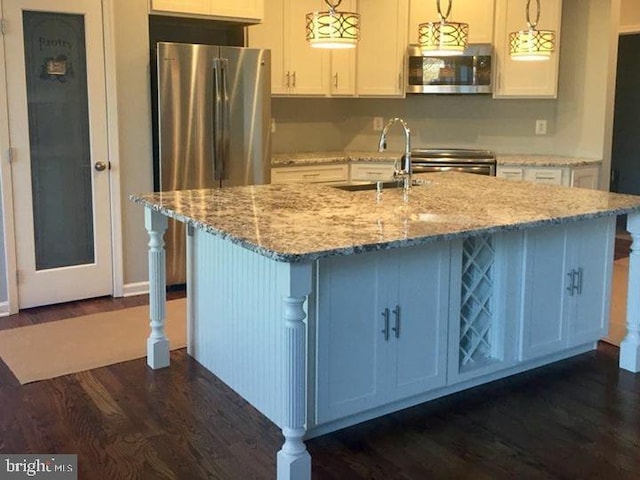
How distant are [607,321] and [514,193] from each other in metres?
0.85

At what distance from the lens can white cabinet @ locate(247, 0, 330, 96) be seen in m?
5.63

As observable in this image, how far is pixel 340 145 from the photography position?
680 centimetres

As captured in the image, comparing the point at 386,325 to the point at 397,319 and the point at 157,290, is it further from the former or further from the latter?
the point at 157,290

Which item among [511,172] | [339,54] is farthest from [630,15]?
[339,54]

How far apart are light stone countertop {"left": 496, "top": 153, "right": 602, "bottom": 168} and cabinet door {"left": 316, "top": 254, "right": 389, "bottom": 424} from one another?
3230mm

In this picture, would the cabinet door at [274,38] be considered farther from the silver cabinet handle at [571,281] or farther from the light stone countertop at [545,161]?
the silver cabinet handle at [571,281]

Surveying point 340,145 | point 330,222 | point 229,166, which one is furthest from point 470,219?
point 340,145

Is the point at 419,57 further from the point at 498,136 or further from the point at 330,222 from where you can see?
the point at 330,222

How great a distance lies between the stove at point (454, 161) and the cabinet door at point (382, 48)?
61cm

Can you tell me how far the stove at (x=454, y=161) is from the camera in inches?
229

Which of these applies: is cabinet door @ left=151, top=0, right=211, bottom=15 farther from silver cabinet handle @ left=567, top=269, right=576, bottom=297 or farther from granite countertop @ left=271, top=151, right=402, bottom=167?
silver cabinet handle @ left=567, top=269, right=576, bottom=297

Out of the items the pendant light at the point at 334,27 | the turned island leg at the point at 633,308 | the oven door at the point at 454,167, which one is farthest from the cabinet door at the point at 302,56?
the turned island leg at the point at 633,308

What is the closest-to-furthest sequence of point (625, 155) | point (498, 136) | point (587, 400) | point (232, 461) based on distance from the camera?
point (232, 461), point (587, 400), point (498, 136), point (625, 155)

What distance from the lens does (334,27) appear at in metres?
3.12
